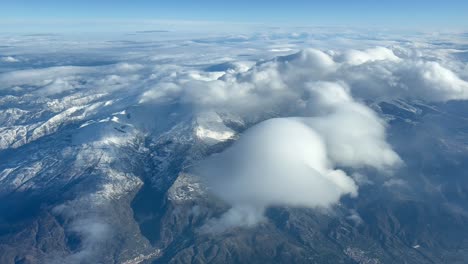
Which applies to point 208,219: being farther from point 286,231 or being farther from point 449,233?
point 449,233

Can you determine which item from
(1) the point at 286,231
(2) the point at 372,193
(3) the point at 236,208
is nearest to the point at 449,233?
(2) the point at 372,193

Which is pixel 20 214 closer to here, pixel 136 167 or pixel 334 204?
pixel 136 167

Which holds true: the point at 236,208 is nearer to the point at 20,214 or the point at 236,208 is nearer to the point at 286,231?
the point at 286,231

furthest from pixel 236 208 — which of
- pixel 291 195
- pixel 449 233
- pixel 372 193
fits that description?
pixel 449 233

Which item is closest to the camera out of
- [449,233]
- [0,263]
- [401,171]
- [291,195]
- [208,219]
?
[0,263]

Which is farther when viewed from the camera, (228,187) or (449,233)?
(228,187)

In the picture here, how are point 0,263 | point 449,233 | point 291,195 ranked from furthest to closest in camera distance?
point 291,195 → point 449,233 → point 0,263

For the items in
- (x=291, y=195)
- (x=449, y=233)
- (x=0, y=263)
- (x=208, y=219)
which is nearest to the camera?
(x=0, y=263)

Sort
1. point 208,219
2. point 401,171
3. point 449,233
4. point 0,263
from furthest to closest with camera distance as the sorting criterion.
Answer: point 401,171 → point 208,219 → point 449,233 → point 0,263

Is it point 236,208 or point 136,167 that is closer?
point 236,208
